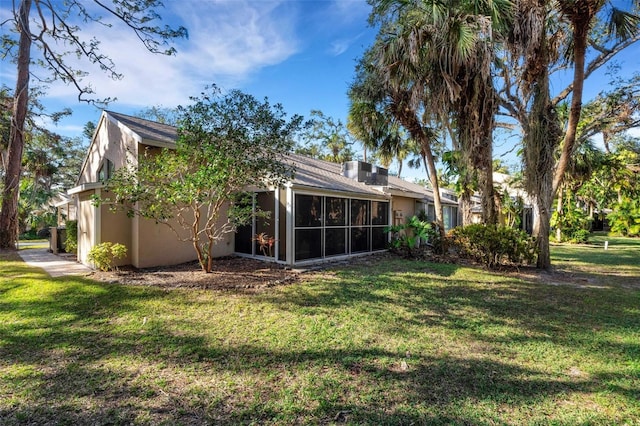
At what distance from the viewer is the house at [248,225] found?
357 inches

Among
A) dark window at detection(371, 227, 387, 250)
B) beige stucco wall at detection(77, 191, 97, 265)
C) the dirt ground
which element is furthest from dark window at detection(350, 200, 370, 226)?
beige stucco wall at detection(77, 191, 97, 265)

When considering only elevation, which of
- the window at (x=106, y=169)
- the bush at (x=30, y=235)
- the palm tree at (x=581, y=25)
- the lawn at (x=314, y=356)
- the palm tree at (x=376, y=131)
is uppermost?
the palm tree at (x=581, y=25)

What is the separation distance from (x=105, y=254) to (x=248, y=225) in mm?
4217

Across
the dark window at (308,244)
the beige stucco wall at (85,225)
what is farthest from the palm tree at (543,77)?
the beige stucco wall at (85,225)

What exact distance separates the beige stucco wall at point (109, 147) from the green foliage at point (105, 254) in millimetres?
2648

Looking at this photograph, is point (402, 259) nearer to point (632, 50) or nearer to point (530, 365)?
point (530, 365)

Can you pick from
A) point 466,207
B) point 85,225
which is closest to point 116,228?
point 85,225

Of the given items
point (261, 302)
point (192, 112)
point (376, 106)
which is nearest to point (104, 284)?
point (261, 302)

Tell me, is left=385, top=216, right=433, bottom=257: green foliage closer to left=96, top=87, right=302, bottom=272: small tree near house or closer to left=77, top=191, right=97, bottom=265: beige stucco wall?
left=96, top=87, right=302, bottom=272: small tree near house

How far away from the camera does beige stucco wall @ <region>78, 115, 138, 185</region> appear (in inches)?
374

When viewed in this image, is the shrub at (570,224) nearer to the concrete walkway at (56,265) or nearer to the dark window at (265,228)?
the dark window at (265,228)

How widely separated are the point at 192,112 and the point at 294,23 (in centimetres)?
529

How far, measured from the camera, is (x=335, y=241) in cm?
1145

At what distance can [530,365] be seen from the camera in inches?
155
